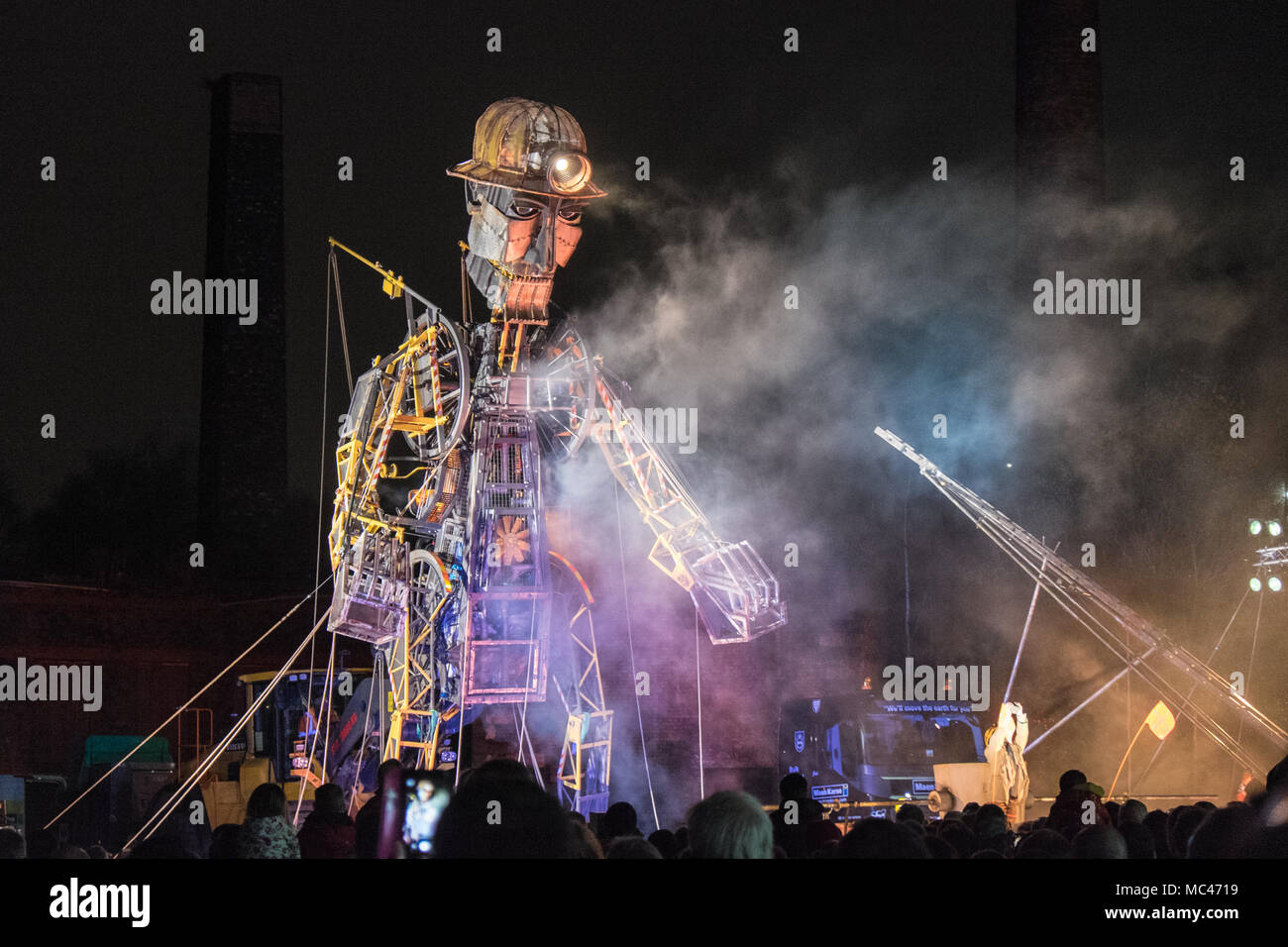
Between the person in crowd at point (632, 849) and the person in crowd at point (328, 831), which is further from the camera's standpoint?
the person in crowd at point (328, 831)

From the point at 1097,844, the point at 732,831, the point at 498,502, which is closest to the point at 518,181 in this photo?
the point at 498,502

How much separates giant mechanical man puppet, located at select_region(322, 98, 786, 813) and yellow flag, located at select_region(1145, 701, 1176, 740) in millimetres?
11685

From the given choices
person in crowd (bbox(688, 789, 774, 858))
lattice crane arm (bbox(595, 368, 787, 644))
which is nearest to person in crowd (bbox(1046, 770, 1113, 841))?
lattice crane arm (bbox(595, 368, 787, 644))

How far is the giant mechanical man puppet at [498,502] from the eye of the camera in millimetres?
10703

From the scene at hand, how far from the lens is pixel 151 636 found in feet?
80.8

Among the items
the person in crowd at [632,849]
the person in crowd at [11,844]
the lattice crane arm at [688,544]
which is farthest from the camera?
the lattice crane arm at [688,544]

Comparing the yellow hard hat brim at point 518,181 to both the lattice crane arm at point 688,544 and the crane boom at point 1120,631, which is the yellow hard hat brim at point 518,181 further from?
the crane boom at point 1120,631

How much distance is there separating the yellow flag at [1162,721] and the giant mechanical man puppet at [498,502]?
11.7 meters

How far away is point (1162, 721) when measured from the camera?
20.6 m

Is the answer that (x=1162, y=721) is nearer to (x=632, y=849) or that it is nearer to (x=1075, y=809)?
(x=1075, y=809)

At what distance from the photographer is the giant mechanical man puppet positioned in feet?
35.1

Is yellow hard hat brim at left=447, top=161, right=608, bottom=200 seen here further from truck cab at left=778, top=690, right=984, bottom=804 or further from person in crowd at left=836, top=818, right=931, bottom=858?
truck cab at left=778, top=690, right=984, bottom=804

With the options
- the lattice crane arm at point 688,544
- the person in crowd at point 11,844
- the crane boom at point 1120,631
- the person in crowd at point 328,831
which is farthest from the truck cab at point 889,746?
the person in crowd at point 11,844
